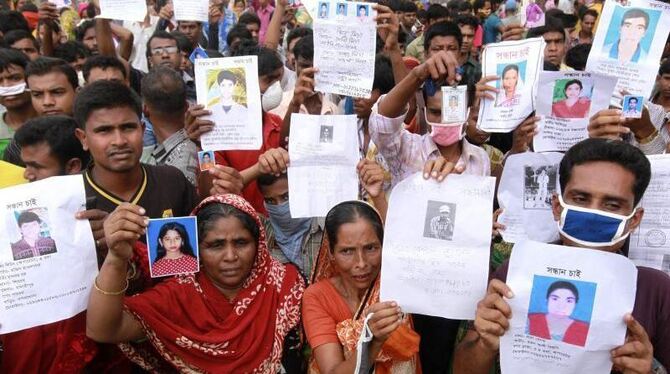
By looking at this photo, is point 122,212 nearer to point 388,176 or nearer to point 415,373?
point 415,373

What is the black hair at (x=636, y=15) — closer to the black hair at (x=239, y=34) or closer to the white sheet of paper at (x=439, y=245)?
the white sheet of paper at (x=439, y=245)

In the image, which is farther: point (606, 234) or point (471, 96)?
point (471, 96)

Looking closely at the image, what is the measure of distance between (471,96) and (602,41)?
1.01 m

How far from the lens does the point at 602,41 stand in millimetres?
3051

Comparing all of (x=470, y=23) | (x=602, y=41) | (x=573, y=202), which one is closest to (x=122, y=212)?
(x=573, y=202)

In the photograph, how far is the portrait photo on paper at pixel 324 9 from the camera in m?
3.46

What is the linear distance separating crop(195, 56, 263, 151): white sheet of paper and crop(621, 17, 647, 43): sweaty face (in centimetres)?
189

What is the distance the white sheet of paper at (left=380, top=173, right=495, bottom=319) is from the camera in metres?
2.27

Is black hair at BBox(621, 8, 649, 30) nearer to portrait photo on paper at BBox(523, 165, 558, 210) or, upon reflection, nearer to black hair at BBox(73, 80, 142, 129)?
portrait photo on paper at BBox(523, 165, 558, 210)

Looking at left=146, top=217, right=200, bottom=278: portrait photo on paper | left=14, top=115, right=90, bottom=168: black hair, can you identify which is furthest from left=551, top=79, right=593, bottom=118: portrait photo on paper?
left=14, top=115, right=90, bottom=168: black hair

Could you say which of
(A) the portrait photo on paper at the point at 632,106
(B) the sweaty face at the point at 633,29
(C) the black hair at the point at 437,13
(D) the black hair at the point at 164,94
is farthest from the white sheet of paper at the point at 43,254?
(C) the black hair at the point at 437,13

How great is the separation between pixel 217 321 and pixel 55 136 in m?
1.28

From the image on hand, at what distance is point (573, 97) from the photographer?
117 inches

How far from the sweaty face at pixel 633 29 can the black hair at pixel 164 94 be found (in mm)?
2609
